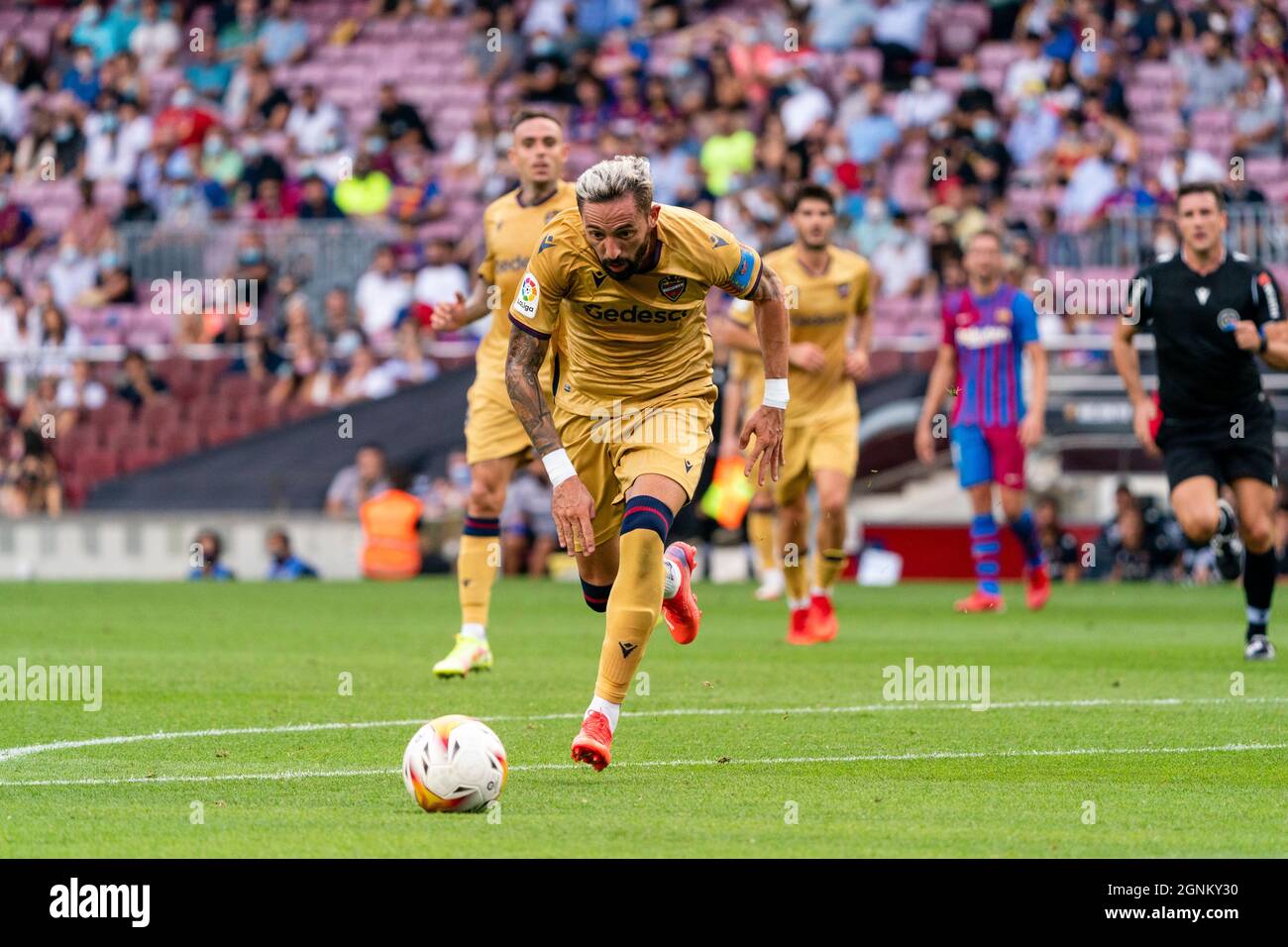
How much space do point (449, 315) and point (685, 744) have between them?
11.7 ft

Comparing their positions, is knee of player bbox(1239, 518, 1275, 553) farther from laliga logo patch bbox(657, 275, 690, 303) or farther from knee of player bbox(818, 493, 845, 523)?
laliga logo patch bbox(657, 275, 690, 303)

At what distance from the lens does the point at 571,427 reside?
8.98 meters

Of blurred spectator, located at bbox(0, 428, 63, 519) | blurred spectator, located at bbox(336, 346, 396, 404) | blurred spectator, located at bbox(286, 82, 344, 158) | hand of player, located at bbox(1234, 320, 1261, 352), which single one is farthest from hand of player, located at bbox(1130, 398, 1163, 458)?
blurred spectator, located at bbox(286, 82, 344, 158)

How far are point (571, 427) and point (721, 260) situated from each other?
40.4 inches

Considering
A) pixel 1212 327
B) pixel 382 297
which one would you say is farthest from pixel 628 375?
pixel 382 297

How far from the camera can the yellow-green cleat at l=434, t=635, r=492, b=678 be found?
1162cm

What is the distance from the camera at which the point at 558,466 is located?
8250 mm

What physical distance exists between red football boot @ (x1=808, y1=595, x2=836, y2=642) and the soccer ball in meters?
7.33

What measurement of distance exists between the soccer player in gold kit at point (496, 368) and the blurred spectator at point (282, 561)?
11475 mm

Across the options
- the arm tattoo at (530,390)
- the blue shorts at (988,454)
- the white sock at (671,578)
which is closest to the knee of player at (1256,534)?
the white sock at (671,578)

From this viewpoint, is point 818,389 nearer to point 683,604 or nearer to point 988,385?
point 988,385

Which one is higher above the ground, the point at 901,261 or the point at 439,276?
the point at 439,276

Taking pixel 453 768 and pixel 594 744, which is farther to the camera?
pixel 594 744

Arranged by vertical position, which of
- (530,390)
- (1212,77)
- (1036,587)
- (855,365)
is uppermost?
(1212,77)
